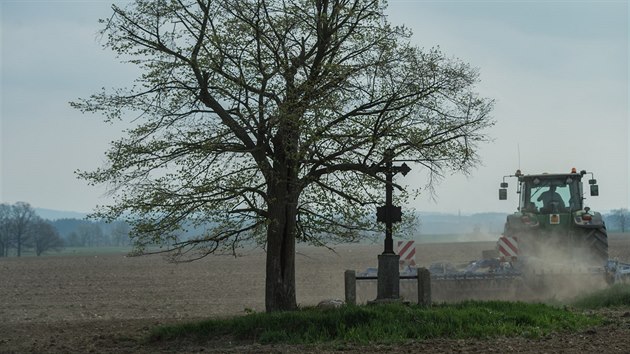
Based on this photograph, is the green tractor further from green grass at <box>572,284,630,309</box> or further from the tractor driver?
green grass at <box>572,284,630,309</box>

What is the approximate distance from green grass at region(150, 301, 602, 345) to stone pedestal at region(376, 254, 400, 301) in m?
1.04

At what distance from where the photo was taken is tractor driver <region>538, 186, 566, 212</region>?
2372cm

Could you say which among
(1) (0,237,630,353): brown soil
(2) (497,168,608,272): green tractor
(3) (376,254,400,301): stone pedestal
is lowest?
(1) (0,237,630,353): brown soil

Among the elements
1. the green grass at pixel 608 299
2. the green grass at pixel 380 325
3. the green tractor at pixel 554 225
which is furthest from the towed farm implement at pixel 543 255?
the green grass at pixel 380 325

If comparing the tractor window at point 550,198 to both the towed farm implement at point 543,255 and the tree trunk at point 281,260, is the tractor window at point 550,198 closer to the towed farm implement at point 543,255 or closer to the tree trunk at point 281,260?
the towed farm implement at point 543,255

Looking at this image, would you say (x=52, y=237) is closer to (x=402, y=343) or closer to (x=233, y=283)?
(x=233, y=283)

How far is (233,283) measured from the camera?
1337 inches

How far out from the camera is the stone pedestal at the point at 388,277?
15.7 m

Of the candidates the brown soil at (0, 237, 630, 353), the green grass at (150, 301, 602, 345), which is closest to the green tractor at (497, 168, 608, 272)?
the brown soil at (0, 237, 630, 353)

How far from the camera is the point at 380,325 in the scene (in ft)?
42.9

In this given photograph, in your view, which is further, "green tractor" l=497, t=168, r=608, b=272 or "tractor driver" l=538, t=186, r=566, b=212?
"tractor driver" l=538, t=186, r=566, b=212

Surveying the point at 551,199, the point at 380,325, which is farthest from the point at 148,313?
the point at 551,199

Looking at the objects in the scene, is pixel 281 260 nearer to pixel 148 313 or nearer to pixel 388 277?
pixel 388 277

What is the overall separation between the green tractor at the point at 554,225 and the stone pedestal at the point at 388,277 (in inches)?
300
